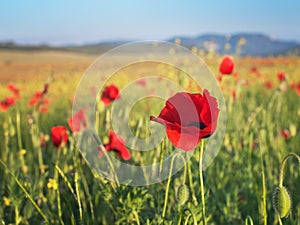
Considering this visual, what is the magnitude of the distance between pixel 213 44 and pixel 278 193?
213 centimetres

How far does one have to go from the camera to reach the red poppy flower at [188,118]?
0.84m

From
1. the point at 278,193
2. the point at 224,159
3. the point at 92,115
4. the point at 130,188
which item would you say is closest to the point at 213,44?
the point at 92,115

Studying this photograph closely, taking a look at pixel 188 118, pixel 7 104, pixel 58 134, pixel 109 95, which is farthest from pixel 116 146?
pixel 7 104

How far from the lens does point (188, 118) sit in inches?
33.9

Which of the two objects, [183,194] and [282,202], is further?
[183,194]

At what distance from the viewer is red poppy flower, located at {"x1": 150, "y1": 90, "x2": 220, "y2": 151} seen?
2.76 feet

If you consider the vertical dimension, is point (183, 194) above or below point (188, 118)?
below

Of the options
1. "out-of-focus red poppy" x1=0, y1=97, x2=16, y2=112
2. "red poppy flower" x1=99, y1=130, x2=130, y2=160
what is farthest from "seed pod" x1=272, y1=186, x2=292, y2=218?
"out-of-focus red poppy" x1=0, y1=97, x2=16, y2=112

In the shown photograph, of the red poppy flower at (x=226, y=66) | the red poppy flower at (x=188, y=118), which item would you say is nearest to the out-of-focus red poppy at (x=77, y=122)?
the red poppy flower at (x=226, y=66)

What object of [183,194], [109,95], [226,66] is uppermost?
[226,66]

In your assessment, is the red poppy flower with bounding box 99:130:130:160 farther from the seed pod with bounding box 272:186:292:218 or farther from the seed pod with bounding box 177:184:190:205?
the seed pod with bounding box 272:186:292:218

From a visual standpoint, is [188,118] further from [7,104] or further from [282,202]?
[7,104]

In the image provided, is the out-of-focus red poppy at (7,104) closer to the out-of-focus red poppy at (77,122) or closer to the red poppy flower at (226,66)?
the out-of-focus red poppy at (77,122)

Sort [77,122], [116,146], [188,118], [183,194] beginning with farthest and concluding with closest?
1. [77,122]
2. [116,146]
3. [183,194]
4. [188,118]
